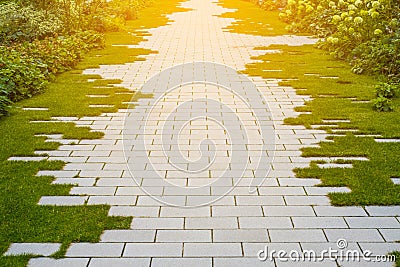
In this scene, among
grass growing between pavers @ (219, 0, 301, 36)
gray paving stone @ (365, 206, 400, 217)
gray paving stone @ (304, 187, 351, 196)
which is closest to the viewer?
gray paving stone @ (365, 206, 400, 217)

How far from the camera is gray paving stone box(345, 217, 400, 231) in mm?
3725

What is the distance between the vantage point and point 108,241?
3.52 m

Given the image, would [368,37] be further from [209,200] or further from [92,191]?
[92,191]

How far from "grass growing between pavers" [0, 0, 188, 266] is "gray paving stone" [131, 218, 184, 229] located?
8 centimetres

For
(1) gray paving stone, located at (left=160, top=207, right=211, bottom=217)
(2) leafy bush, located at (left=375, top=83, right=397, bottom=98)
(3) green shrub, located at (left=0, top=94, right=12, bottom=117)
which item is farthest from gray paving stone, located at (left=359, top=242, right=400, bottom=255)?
(3) green shrub, located at (left=0, top=94, right=12, bottom=117)

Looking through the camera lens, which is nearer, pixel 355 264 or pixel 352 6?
pixel 355 264

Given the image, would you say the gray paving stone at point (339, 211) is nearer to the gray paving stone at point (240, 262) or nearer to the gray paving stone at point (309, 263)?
the gray paving stone at point (309, 263)

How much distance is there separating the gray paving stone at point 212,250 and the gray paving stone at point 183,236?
70 millimetres

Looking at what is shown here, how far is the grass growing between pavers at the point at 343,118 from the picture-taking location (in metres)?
4.37

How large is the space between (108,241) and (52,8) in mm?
10709

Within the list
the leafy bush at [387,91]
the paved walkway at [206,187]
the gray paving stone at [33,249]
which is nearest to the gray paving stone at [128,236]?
the paved walkway at [206,187]

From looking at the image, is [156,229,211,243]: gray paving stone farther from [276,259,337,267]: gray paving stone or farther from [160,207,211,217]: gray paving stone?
[276,259,337,267]: gray paving stone

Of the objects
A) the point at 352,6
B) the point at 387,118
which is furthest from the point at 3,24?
the point at 387,118

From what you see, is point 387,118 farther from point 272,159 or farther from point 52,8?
point 52,8
